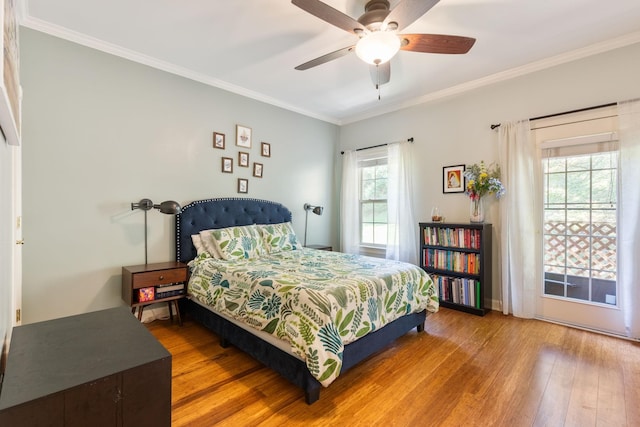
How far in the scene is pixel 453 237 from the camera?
11.5 ft

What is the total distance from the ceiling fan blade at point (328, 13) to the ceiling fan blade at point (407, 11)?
217mm

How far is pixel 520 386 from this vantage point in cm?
195

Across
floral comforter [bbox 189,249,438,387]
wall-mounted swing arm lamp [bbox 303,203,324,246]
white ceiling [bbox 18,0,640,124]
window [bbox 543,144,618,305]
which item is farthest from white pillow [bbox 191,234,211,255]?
window [bbox 543,144,618,305]

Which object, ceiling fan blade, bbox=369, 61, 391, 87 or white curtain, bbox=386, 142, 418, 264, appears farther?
white curtain, bbox=386, 142, 418, 264

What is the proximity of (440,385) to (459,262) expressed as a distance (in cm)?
179

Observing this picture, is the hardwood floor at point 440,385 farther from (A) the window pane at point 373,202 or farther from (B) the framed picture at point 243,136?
(B) the framed picture at point 243,136

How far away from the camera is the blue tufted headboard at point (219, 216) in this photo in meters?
3.18

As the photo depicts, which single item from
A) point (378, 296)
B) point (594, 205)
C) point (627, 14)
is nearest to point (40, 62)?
point (378, 296)

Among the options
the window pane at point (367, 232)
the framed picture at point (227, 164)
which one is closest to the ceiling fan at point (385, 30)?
the framed picture at point (227, 164)

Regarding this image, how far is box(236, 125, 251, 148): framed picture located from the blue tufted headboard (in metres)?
0.72

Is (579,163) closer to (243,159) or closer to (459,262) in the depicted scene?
(459,262)

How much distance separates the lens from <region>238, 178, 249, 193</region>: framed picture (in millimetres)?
3774

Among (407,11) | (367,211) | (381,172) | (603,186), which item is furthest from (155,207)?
(603,186)

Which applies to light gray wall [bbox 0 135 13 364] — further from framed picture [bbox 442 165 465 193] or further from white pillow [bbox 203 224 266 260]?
framed picture [bbox 442 165 465 193]
